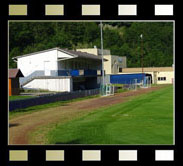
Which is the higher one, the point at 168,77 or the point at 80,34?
the point at 80,34

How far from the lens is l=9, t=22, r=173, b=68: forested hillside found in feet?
162

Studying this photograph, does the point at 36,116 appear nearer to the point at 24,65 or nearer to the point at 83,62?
the point at 24,65

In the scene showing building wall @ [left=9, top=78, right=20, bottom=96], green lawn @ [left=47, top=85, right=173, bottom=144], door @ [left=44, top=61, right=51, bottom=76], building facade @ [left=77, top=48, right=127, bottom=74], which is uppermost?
building facade @ [left=77, top=48, right=127, bottom=74]

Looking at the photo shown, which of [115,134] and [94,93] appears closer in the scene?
[115,134]

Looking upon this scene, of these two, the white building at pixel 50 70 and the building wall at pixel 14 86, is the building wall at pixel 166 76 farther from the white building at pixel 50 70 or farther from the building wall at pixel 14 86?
the building wall at pixel 14 86

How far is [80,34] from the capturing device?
209ft

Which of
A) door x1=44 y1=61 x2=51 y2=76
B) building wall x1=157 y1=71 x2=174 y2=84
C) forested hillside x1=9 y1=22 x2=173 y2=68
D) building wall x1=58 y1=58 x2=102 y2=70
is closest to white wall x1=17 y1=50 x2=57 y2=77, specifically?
door x1=44 y1=61 x2=51 y2=76

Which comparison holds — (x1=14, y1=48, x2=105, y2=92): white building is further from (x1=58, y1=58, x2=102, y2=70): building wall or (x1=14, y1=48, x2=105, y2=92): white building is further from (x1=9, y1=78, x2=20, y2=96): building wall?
(x1=9, y1=78, x2=20, y2=96): building wall

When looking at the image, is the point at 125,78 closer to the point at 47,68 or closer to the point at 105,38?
the point at 47,68

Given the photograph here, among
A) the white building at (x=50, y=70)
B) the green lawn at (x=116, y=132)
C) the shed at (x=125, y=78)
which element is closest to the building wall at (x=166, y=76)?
the shed at (x=125, y=78)

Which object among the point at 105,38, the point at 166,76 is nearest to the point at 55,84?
the point at 166,76

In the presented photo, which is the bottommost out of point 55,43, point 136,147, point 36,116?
point 36,116

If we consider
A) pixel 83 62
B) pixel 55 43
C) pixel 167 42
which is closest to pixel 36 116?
pixel 83 62

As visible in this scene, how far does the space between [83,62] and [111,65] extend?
2017cm
